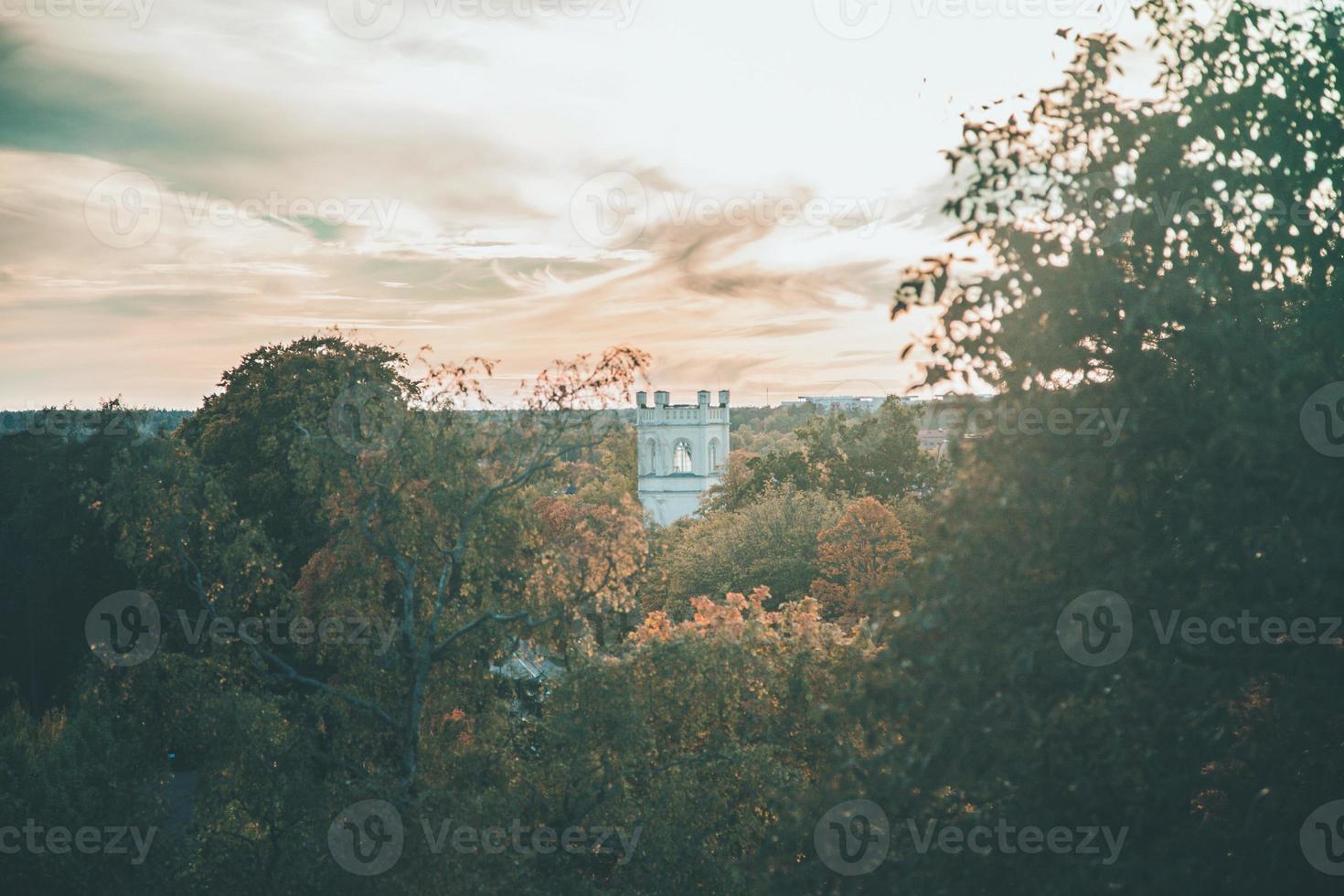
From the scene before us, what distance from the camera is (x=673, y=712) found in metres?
14.5

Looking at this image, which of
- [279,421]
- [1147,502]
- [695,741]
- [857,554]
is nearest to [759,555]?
[857,554]

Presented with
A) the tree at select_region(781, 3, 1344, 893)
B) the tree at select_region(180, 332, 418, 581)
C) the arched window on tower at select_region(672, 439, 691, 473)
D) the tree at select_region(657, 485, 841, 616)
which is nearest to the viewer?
the tree at select_region(781, 3, 1344, 893)

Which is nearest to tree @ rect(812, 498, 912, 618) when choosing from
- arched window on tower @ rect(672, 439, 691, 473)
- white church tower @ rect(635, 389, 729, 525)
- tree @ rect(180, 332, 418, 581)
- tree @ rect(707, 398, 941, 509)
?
tree @ rect(707, 398, 941, 509)

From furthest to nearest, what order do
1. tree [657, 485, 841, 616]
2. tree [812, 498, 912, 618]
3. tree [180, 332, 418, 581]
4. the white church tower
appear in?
the white church tower, tree [657, 485, 841, 616], tree [812, 498, 912, 618], tree [180, 332, 418, 581]

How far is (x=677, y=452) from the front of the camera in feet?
206

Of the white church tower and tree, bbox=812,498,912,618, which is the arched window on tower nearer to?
the white church tower

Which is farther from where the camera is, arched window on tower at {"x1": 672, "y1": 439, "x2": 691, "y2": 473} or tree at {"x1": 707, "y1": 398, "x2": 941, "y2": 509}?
arched window on tower at {"x1": 672, "y1": 439, "x2": 691, "y2": 473}

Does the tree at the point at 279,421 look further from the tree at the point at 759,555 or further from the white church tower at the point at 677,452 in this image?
Result: the white church tower at the point at 677,452

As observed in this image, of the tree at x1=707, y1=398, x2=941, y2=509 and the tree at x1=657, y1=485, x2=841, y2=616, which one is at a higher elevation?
the tree at x1=707, y1=398, x2=941, y2=509

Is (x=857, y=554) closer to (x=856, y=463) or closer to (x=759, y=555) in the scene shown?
(x=759, y=555)

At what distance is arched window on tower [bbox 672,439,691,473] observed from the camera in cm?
6253

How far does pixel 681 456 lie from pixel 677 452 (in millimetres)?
434

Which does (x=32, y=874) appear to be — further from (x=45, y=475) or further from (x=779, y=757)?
(x=45, y=475)

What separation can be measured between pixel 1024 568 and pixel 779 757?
7.95 m
